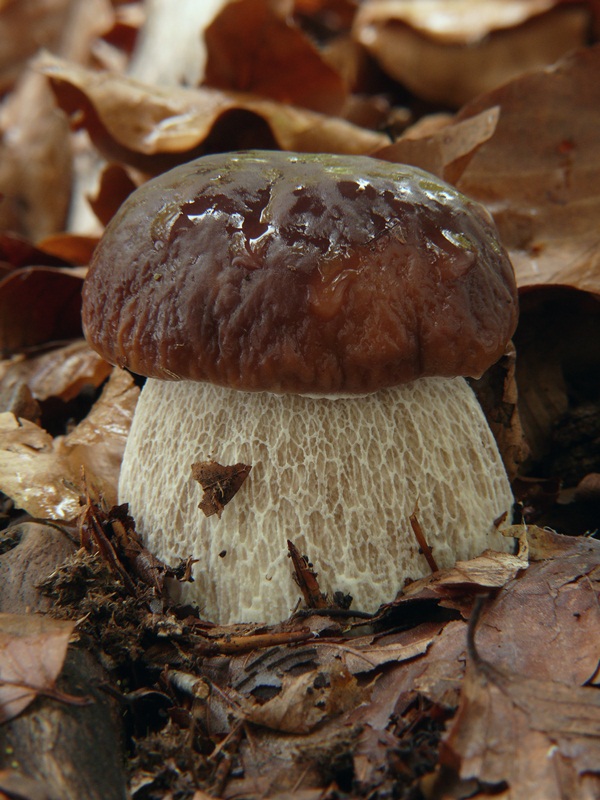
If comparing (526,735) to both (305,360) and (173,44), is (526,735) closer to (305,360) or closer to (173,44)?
(305,360)

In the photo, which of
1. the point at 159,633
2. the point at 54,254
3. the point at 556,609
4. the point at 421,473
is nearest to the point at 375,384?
the point at 421,473

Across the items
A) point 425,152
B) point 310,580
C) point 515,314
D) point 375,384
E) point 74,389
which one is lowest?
→ point 74,389

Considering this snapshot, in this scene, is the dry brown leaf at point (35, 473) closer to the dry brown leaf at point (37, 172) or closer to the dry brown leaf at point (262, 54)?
the dry brown leaf at point (262, 54)

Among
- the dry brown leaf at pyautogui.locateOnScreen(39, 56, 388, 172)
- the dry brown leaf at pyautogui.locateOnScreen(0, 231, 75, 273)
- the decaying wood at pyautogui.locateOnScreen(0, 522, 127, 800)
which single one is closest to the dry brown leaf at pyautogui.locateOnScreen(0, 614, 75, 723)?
the decaying wood at pyautogui.locateOnScreen(0, 522, 127, 800)

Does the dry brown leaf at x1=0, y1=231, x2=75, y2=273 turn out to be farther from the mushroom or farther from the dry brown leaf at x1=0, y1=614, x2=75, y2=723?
the dry brown leaf at x1=0, y1=614, x2=75, y2=723

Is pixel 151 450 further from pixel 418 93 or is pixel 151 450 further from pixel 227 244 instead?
pixel 418 93

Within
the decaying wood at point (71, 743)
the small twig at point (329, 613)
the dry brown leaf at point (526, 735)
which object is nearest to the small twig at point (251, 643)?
the small twig at point (329, 613)

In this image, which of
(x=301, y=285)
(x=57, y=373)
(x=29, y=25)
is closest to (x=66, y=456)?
(x=57, y=373)
